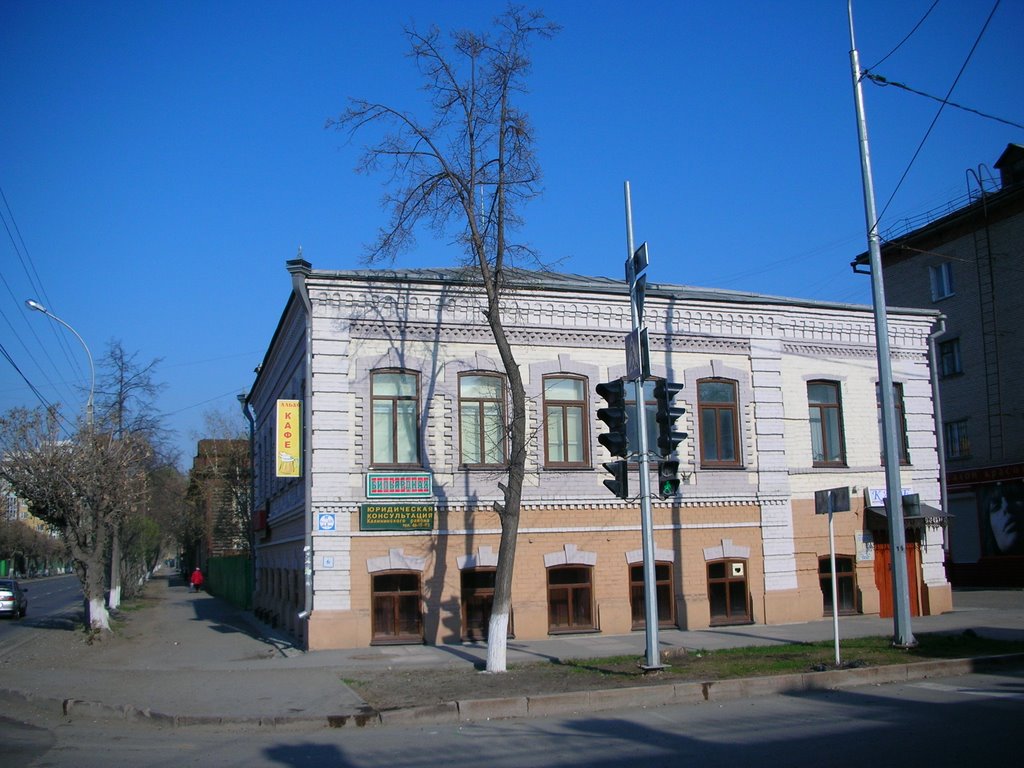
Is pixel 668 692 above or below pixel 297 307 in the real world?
below

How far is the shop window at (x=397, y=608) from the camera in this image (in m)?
17.7

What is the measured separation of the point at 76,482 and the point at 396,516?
9.04 metres

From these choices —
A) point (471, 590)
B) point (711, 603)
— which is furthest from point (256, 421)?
point (711, 603)

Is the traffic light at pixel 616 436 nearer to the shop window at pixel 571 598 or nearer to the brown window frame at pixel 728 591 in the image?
the shop window at pixel 571 598

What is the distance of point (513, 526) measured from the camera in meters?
14.3

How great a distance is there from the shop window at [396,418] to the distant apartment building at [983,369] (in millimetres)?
22990

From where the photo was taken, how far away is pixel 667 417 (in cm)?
1370

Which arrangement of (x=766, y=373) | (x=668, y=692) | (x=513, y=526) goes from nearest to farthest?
1. (x=668, y=692)
2. (x=513, y=526)
3. (x=766, y=373)

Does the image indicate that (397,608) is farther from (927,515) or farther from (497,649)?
(927,515)

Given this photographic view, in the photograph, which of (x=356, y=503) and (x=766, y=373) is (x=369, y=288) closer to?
(x=356, y=503)

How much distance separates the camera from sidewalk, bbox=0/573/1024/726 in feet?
38.1

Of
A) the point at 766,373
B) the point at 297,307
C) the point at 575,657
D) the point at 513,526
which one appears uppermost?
the point at 297,307

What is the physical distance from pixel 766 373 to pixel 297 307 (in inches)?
423

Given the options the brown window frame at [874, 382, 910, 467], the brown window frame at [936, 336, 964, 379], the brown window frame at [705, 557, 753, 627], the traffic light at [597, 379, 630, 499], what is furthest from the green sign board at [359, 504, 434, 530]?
the brown window frame at [936, 336, 964, 379]
